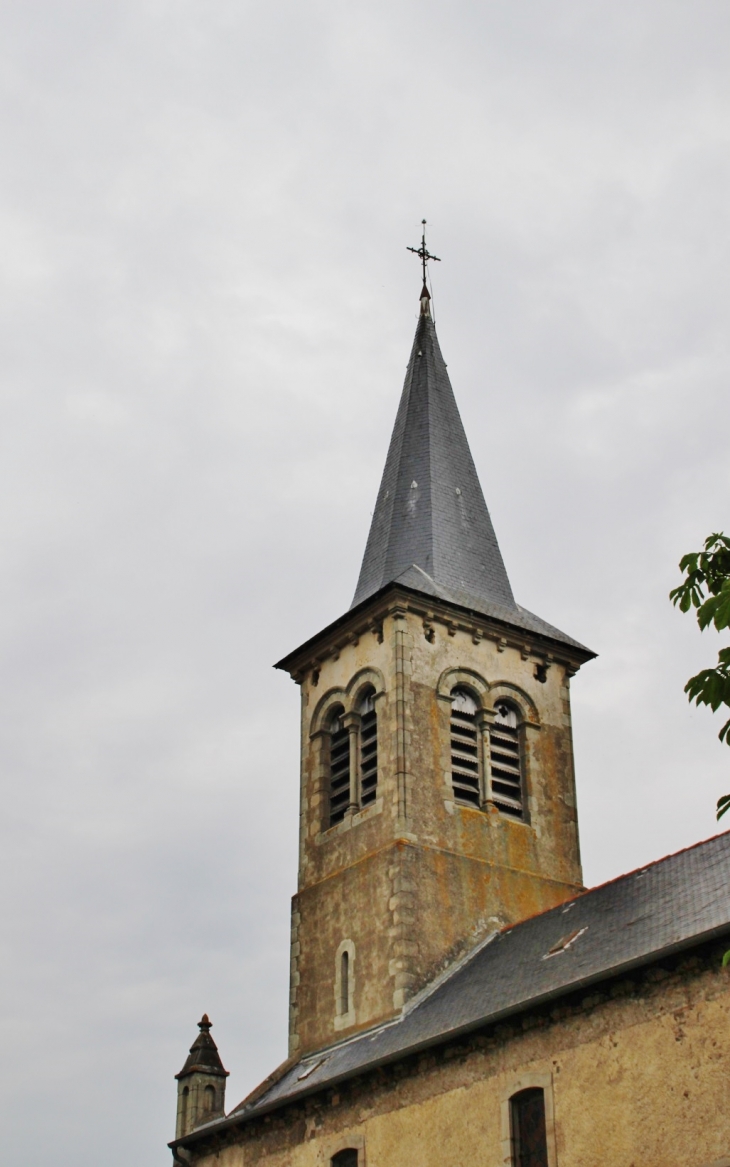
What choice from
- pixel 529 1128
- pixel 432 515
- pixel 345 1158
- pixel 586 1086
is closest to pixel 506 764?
pixel 432 515

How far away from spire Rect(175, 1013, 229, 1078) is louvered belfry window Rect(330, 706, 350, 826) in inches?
163

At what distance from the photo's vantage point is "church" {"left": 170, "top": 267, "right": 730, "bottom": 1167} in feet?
49.3

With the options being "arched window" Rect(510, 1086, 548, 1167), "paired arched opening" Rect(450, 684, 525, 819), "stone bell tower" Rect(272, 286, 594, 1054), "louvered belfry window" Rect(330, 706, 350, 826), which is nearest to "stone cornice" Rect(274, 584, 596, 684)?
"stone bell tower" Rect(272, 286, 594, 1054)

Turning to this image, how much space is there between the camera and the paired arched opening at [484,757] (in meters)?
24.5

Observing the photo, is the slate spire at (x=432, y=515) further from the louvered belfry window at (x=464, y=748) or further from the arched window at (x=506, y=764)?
the arched window at (x=506, y=764)

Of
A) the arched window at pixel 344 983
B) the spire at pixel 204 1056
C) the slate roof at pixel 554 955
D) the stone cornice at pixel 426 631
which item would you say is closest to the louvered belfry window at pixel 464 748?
the stone cornice at pixel 426 631

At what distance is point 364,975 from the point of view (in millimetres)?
22609

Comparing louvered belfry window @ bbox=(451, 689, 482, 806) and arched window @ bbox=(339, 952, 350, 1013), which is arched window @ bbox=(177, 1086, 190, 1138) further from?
louvered belfry window @ bbox=(451, 689, 482, 806)

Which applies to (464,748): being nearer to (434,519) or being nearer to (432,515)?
(434,519)

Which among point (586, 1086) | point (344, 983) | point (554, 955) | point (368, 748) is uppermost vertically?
point (368, 748)

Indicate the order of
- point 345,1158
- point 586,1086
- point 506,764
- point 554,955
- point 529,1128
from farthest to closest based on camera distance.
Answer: point 506,764, point 345,1158, point 554,955, point 529,1128, point 586,1086

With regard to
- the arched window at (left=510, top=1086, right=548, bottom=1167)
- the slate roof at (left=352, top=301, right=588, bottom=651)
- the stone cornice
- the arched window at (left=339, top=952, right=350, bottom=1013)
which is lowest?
the arched window at (left=510, top=1086, right=548, bottom=1167)

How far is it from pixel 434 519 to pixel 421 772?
596 centimetres

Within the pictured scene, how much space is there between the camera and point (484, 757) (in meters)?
24.8
